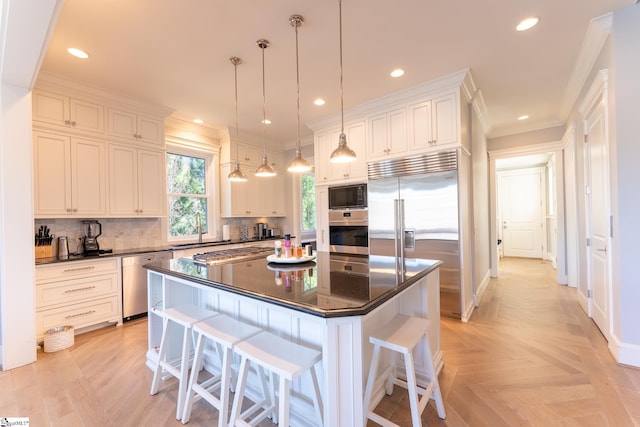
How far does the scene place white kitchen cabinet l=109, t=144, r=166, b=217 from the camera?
342 centimetres

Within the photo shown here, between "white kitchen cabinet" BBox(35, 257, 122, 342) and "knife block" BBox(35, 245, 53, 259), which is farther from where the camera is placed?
"knife block" BBox(35, 245, 53, 259)

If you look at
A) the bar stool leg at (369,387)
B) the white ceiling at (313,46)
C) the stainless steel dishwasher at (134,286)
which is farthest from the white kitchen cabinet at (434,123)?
the stainless steel dishwasher at (134,286)

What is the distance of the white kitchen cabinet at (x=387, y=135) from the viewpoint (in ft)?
11.5

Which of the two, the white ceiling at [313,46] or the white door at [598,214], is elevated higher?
the white ceiling at [313,46]

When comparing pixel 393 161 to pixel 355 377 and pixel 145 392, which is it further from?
pixel 145 392

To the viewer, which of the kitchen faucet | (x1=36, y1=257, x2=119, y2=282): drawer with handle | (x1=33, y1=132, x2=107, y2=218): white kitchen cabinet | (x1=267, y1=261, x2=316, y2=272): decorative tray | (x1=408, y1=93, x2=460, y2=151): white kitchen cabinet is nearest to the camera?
(x1=267, y1=261, x2=316, y2=272): decorative tray

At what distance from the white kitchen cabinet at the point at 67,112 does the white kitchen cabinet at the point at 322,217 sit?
2968mm

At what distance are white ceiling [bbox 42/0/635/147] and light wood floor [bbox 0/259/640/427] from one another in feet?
9.13

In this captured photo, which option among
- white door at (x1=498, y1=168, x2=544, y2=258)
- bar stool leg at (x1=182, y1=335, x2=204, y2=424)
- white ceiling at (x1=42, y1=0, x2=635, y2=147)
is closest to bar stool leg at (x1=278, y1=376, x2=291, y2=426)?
bar stool leg at (x1=182, y1=335, x2=204, y2=424)

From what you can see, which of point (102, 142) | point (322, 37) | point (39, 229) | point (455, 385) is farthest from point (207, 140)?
point (455, 385)

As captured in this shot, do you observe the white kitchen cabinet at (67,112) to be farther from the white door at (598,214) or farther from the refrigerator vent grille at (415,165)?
the white door at (598,214)

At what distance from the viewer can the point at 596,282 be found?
292cm

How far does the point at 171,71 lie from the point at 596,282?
16.5 feet

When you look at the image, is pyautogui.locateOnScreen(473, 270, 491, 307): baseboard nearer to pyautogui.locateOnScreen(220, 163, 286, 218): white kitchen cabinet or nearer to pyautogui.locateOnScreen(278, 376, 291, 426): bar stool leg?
pyautogui.locateOnScreen(278, 376, 291, 426): bar stool leg
